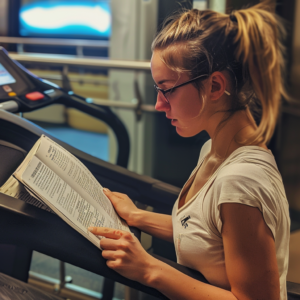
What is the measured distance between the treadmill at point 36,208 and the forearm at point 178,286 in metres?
0.02

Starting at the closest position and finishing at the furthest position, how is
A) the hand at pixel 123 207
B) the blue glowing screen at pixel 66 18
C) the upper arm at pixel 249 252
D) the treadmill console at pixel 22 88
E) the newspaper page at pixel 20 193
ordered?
the upper arm at pixel 249 252 → the newspaper page at pixel 20 193 → the hand at pixel 123 207 → the treadmill console at pixel 22 88 → the blue glowing screen at pixel 66 18

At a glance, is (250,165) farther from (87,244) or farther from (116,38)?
(116,38)

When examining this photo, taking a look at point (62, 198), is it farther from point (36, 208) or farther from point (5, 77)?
point (5, 77)

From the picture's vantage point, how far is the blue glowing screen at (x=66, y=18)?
429 cm

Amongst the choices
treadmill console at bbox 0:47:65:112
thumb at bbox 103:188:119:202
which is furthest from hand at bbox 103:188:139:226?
treadmill console at bbox 0:47:65:112

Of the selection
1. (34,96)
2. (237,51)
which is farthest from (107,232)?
(34,96)

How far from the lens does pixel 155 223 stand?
1.02m

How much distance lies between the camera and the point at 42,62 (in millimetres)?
1951

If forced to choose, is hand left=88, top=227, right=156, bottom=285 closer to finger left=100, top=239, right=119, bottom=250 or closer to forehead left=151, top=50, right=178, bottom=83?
finger left=100, top=239, right=119, bottom=250

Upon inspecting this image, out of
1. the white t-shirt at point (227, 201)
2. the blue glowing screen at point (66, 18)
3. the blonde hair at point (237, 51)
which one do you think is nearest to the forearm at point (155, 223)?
the white t-shirt at point (227, 201)

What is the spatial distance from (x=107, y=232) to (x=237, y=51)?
0.48 meters

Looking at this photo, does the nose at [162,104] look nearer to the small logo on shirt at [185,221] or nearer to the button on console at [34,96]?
the small logo on shirt at [185,221]

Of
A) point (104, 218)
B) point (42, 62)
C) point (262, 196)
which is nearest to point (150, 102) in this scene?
point (42, 62)

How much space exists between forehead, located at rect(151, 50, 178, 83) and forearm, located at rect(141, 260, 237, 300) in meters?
0.42
